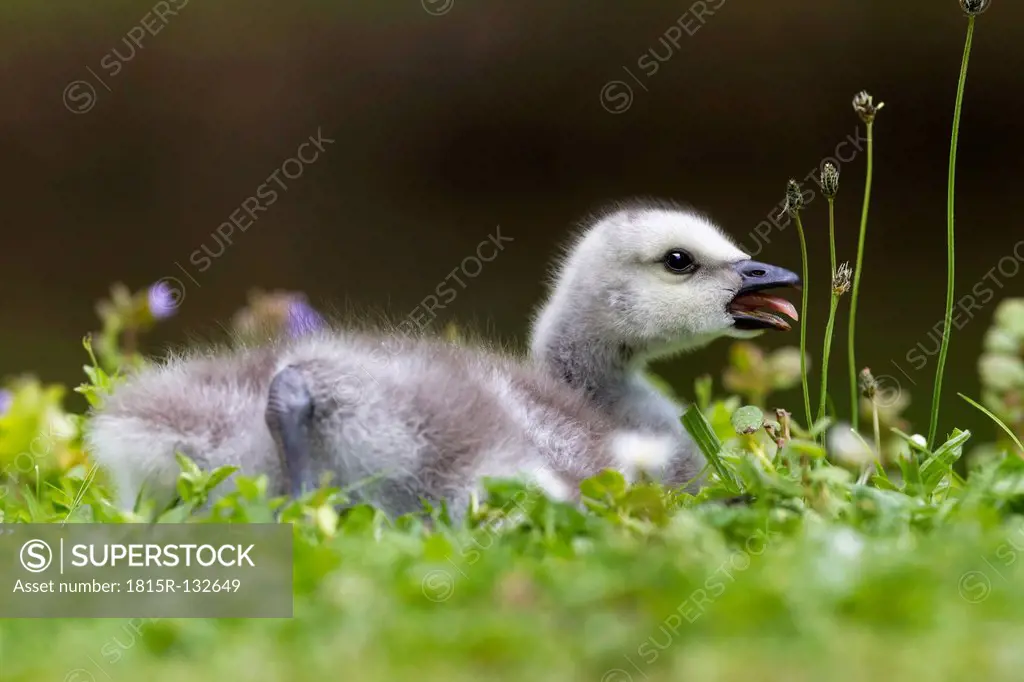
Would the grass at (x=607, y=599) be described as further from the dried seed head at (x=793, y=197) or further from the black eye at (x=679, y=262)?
the black eye at (x=679, y=262)

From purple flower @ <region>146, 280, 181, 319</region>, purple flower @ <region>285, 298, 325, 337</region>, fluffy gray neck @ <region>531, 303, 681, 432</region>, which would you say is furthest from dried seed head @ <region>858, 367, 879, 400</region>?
purple flower @ <region>146, 280, 181, 319</region>

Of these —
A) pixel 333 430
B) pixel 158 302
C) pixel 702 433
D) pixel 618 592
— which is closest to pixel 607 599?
pixel 618 592

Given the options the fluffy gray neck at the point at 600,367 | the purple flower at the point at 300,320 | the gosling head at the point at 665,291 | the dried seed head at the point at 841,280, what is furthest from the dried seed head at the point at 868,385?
the purple flower at the point at 300,320

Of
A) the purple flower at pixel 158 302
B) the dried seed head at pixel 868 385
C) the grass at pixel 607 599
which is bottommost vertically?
the grass at pixel 607 599

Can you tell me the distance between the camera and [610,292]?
2898 millimetres

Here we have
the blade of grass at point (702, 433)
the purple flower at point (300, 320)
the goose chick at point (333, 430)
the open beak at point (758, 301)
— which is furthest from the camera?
the open beak at point (758, 301)

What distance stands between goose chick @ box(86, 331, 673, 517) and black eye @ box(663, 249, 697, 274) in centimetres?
63

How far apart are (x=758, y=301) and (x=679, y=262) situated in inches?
7.4

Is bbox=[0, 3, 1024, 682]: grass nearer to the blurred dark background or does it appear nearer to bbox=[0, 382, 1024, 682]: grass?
bbox=[0, 382, 1024, 682]: grass

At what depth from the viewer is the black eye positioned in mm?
2902

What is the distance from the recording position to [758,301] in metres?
2.90

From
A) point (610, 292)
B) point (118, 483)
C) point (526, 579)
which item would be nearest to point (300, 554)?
point (526, 579)

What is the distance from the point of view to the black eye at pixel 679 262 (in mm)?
2902

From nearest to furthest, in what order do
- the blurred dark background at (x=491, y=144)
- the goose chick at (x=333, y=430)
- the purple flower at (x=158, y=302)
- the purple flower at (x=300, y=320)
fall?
the goose chick at (x=333, y=430), the purple flower at (x=300, y=320), the purple flower at (x=158, y=302), the blurred dark background at (x=491, y=144)
